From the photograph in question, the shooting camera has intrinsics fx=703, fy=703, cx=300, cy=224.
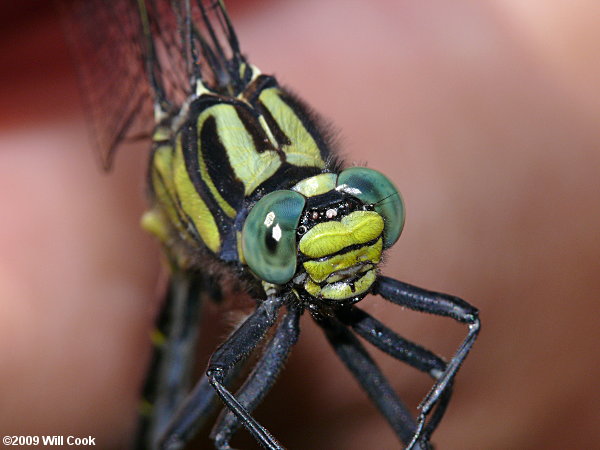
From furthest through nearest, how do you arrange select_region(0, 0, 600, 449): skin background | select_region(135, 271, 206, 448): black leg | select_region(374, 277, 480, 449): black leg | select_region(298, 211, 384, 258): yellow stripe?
select_region(0, 0, 600, 449): skin background → select_region(135, 271, 206, 448): black leg → select_region(374, 277, 480, 449): black leg → select_region(298, 211, 384, 258): yellow stripe

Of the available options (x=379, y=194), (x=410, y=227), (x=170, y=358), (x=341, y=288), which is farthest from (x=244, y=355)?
(x=410, y=227)

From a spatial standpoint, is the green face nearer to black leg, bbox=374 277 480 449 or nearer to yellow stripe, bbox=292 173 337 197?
yellow stripe, bbox=292 173 337 197

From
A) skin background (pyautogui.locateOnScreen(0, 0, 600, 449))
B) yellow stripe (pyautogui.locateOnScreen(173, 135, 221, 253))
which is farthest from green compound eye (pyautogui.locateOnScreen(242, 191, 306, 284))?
skin background (pyautogui.locateOnScreen(0, 0, 600, 449))

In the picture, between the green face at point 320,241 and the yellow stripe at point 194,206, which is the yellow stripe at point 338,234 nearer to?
the green face at point 320,241

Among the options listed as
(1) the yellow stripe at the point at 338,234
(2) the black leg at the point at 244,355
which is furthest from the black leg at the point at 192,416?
(1) the yellow stripe at the point at 338,234

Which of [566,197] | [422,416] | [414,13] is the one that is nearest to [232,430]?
[422,416]

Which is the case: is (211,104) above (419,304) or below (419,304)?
above

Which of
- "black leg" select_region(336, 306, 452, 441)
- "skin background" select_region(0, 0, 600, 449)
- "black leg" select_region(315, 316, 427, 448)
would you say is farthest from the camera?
"skin background" select_region(0, 0, 600, 449)

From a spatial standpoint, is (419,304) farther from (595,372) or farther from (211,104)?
(595,372)
